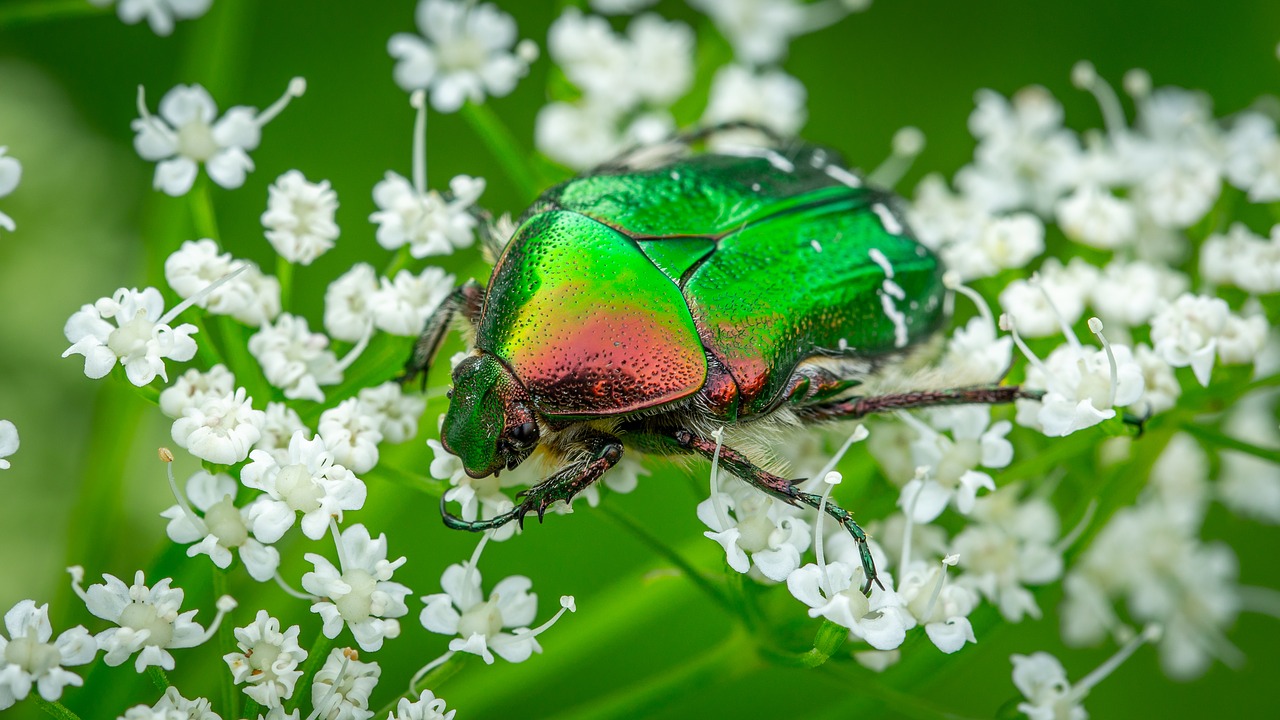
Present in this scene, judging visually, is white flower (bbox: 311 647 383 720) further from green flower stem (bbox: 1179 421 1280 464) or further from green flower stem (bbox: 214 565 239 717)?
green flower stem (bbox: 1179 421 1280 464)

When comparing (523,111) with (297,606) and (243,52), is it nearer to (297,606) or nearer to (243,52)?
(243,52)

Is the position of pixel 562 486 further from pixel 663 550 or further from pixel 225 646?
pixel 225 646

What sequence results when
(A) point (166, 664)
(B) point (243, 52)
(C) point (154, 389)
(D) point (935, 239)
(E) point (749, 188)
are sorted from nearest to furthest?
(A) point (166, 664)
(C) point (154, 389)
(E) point (749, 188)
(D) point (935, 239)
(B) point (243, 52)

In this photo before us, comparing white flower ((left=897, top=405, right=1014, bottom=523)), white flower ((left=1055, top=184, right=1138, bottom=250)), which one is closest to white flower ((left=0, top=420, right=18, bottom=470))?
white flower ((left=897, top=405, right=1014, bottom=523))

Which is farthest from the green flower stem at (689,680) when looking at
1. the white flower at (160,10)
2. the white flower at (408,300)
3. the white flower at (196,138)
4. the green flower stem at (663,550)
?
the white flower at (160,10)

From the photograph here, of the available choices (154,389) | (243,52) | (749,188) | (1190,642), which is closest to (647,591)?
(749,188)

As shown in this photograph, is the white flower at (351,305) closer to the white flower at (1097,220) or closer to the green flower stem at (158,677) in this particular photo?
the green flower stem at (158,677)
